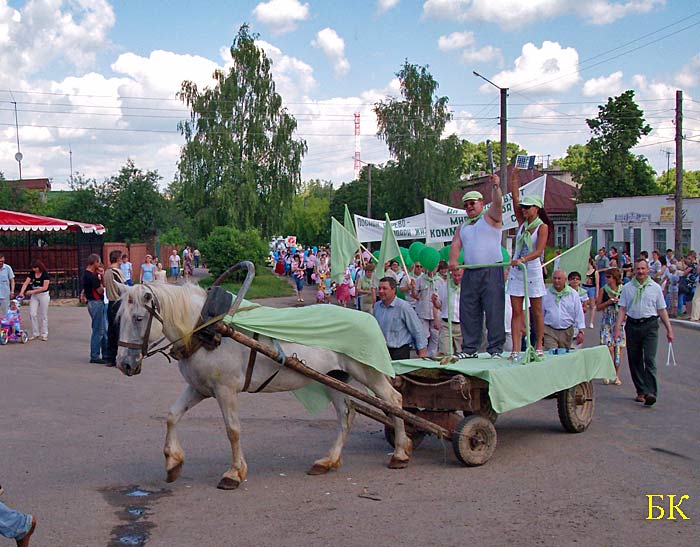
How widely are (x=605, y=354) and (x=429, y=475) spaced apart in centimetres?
316

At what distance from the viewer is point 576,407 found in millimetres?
8836

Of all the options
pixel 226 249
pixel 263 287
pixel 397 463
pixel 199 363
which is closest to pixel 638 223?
pixel 263 287

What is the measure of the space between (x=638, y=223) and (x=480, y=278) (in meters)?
39.7

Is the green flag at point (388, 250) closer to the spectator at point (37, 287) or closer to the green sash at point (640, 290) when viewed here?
the green sash at point (640, 290)

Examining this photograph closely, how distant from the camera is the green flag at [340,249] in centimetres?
1908

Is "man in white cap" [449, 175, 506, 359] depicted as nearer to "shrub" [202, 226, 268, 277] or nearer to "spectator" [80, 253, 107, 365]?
"spectator" [80, 253, 107, 365]

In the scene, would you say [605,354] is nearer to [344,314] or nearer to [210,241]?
[344,314]

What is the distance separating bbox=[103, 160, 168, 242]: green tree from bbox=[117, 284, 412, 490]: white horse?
35.2 metres

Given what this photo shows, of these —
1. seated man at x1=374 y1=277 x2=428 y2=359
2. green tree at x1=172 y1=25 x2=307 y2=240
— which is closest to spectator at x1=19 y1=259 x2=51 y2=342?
seated man at x1=374 y1=277 x2=428 y2=359

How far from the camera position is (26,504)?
6273mm

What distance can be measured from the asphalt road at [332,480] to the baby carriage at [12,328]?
6.54 m

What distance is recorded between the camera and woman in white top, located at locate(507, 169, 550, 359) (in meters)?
8.42

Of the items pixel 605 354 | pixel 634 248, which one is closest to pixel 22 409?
pixel 605 354

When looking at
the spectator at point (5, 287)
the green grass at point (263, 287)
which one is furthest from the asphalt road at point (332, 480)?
the green grass at point (263, 287)
